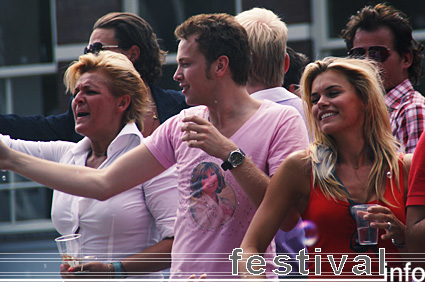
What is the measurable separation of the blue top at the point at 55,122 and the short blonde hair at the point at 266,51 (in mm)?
454

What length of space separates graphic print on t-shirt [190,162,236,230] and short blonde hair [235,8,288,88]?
706 mm

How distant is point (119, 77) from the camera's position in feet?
7.72

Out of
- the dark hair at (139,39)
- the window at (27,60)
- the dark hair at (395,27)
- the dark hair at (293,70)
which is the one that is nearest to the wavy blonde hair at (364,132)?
the dark hair at (395,27)

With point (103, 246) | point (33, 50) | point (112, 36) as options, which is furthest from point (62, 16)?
point (103, 246)

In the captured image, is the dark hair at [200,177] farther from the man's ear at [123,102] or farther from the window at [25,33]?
the window at [25,33]

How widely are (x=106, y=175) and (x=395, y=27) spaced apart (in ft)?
Answer: 4.75

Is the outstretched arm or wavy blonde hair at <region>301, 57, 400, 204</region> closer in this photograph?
wavy blonde hair at <region>301, 57, 400, 204</region>

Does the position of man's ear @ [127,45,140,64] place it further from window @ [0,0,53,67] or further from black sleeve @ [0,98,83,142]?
window @ [0,0,53,67]

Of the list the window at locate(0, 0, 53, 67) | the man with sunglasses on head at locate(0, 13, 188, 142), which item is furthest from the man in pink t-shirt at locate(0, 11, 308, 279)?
the window at locate(0, 0, 53, 67)

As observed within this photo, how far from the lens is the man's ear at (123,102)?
92.6 inches

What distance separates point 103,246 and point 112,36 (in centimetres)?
113

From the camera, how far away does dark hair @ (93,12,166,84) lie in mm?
2908

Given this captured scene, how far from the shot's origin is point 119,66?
7.73ft

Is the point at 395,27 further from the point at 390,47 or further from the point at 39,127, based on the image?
the point at 39,127
